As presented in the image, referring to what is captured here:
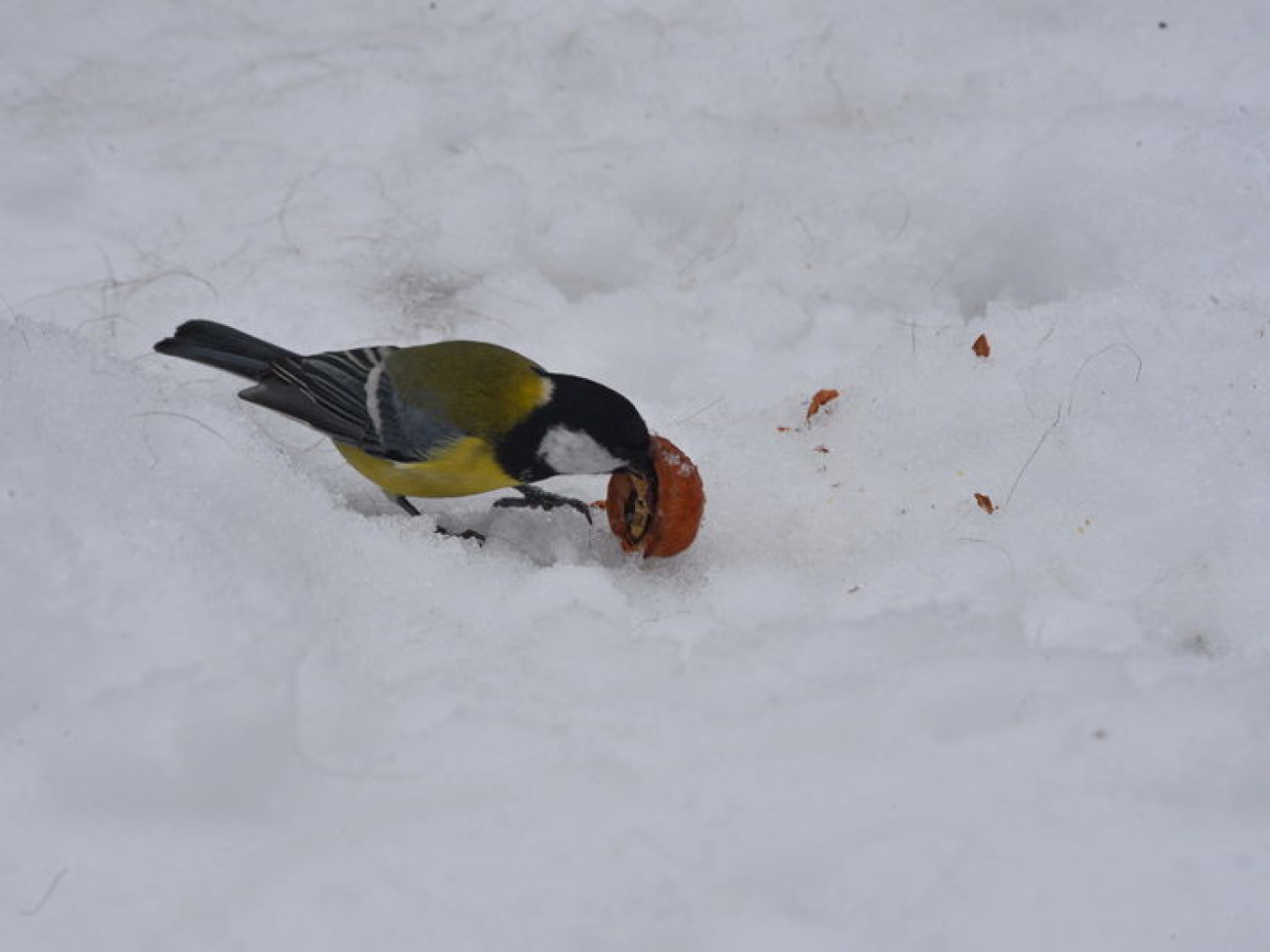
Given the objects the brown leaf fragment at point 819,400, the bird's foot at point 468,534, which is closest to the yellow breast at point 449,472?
the bird's foot at point 468,534

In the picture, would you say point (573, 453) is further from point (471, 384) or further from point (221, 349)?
point (221, 349)

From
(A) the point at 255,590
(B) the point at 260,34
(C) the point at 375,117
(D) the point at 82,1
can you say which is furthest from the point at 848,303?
(D) the point at 82,1

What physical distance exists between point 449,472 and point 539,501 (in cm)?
34

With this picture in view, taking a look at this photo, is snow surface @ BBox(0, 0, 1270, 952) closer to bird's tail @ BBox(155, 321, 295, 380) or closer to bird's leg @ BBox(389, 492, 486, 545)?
bird's leg @ BBox(389, 492, 486, 545)

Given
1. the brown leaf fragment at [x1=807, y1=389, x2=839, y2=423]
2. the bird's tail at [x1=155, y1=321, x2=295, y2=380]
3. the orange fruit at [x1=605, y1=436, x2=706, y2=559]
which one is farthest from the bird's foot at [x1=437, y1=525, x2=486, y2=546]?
the brown leaf fragment at [x1=807, y1=389, x2=839, y2=423]

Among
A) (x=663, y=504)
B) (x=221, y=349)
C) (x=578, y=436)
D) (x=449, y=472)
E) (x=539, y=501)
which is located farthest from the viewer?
(x=539, y=501)

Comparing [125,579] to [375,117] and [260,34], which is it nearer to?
[375,117]

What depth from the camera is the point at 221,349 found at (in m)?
3.36

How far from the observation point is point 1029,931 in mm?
1902

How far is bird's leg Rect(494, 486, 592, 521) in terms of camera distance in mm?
3453

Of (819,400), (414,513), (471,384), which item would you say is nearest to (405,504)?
(414,513)

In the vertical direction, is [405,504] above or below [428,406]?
below

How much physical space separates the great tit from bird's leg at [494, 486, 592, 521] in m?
0.13

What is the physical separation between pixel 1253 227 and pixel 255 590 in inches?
117
